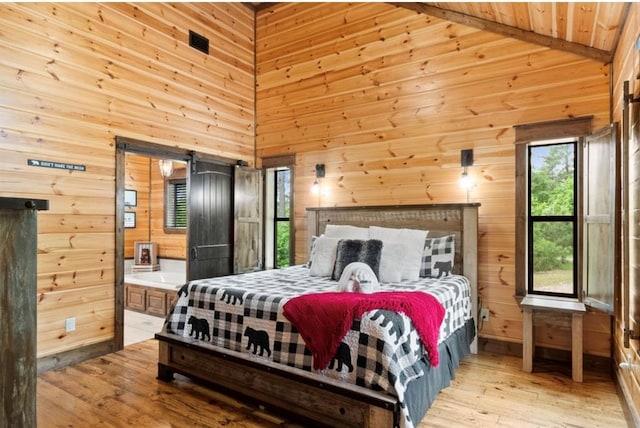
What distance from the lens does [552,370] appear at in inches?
127

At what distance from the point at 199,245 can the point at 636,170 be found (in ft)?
14.1

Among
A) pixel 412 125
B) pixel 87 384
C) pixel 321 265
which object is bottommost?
pixel 87 384

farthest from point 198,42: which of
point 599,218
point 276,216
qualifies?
point 599,218

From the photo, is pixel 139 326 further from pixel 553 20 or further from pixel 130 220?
pixel 553 20

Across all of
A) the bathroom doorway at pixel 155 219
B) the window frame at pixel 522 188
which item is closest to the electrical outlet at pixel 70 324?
the bathroom doorway at pixel 155 219

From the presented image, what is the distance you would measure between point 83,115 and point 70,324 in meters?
1.97

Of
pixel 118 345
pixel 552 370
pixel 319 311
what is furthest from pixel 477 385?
pixel 118 345

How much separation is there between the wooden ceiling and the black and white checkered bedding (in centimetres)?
228

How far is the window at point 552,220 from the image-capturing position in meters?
3.53

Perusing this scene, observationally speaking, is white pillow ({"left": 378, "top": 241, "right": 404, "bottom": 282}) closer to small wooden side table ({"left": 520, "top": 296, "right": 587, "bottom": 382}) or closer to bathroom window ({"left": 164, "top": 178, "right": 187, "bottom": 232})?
small wooden side table ({"left": 520, "top": 296, "right": 587, "bottom": 382})

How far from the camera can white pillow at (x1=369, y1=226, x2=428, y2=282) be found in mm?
3373

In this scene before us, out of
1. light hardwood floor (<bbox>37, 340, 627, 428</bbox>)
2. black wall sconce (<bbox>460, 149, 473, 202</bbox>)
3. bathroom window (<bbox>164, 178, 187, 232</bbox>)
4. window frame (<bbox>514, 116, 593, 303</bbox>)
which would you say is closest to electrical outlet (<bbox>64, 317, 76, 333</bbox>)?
light hardwood floor (<bbox>37, 340, 627, 428</bbox>)

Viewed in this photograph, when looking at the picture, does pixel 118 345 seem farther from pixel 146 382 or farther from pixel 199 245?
pixel 199 245

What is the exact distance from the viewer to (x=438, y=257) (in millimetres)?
3631
